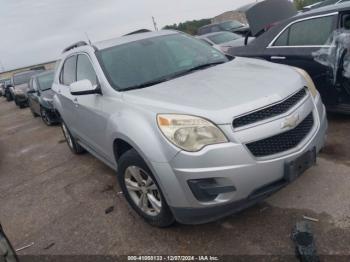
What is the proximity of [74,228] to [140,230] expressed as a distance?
0.75 metres

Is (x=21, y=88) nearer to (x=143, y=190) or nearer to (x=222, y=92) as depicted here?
(x=143, y=190)

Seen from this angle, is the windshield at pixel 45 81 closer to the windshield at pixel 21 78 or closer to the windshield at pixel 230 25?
the windshield at pixel 21 78

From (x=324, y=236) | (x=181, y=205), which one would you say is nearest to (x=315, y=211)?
(x=324, y=236)

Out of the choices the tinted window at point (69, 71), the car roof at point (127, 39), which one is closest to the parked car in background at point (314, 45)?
the car roof at point (127, 39)

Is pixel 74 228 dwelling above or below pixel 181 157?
below

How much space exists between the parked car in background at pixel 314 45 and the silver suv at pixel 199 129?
3.99 feet

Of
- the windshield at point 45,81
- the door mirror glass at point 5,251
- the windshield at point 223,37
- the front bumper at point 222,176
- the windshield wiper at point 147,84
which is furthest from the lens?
the windshield at point 223,37

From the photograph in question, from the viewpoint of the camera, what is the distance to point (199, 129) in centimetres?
271

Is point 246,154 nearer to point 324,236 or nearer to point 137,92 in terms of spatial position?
point 324,236

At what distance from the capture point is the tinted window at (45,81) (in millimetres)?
10570

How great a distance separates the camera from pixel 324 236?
283cm

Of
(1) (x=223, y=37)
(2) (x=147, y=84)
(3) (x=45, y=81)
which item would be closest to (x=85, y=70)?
(2) (x=147, y=84)

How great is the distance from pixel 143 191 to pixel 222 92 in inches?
43.5

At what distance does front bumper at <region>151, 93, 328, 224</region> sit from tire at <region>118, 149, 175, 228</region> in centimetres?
21
